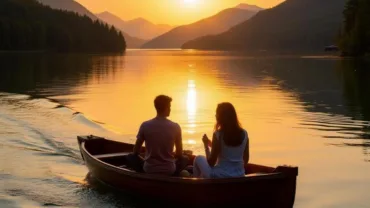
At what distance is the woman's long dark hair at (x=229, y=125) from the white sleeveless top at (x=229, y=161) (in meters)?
0.12

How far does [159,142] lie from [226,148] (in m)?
2.07

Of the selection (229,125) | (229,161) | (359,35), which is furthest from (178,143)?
(359,35)

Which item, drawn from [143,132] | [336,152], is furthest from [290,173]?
[336,152]

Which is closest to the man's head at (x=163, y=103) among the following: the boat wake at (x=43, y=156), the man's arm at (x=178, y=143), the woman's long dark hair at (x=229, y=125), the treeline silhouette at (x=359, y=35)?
the man's arm at (x=178, y=143)

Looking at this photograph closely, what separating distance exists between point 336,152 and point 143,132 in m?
10.4

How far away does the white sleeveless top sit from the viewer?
42.5ft

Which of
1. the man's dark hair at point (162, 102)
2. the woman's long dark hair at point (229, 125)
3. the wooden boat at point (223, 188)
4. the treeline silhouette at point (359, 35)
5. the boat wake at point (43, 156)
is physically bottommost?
the boat wake at point (43, 156)

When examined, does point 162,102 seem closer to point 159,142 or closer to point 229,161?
point 159,142

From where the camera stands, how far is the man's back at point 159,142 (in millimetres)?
14180

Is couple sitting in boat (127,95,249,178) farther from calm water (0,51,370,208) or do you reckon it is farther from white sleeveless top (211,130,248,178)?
calm water (0,51,370,208)

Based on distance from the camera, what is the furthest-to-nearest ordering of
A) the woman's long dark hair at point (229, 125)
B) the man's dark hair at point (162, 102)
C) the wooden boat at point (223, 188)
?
the man's dark hair at point (162, 102) < the wooden boat at point (223, 188) < the woman's long dark hair at point (229, 125)

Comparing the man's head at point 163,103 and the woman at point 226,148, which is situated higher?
the man's head at point 163,103

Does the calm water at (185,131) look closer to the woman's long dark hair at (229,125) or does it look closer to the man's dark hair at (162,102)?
the man's dark hair at (162,102)

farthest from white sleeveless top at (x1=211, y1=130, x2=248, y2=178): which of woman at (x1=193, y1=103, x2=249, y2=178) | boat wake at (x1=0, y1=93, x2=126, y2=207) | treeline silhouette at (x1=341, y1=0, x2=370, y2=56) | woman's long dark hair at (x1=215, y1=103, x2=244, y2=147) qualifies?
treeline silhouette at (x1=341, y1=0, x2=370, y2=56)
